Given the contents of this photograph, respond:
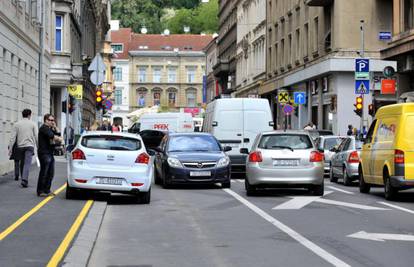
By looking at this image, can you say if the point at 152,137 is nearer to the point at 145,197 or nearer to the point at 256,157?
the point at 256,157

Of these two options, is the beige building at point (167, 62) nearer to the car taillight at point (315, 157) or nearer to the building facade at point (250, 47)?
the building facade at point (250, 47)

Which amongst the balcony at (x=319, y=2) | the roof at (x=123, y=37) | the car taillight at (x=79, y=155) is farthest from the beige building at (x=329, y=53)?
the roof at (x=123, y=37)

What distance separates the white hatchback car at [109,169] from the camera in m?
18.0

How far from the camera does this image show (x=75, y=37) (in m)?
60.0

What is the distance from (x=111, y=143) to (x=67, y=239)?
704 centimetres

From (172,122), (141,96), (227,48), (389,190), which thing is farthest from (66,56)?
(141,96)

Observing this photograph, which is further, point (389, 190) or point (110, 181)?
point (389, 190)

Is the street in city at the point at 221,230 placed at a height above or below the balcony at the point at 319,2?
below

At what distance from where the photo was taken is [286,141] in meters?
20.8

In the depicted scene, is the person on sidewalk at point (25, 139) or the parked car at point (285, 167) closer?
the parked car at point (285, 167)

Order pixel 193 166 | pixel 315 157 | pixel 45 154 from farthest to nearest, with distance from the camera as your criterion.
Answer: pixel 193 166 < pixel 315 157 < pixel 45 154

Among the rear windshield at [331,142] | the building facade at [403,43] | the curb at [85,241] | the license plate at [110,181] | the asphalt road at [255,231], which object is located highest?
the building facade at [403,43]

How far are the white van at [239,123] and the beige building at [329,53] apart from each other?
50.1ft

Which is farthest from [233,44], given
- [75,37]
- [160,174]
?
[160,174]
